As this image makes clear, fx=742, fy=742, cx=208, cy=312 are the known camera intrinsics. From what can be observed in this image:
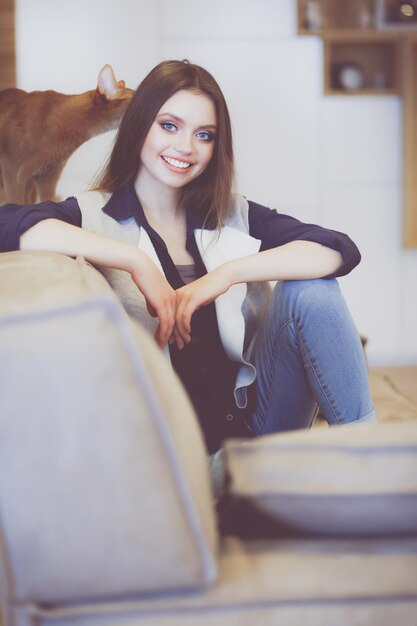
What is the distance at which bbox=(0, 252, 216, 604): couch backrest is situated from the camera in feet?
2.09

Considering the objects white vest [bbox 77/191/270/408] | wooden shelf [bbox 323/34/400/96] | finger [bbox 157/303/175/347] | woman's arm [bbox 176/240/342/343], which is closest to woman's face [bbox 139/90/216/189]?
white vest [bbox 77/191/270/408]

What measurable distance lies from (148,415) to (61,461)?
8 cm

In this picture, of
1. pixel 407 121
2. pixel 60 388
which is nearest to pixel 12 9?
pixel 407 121

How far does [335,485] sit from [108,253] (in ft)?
2.13

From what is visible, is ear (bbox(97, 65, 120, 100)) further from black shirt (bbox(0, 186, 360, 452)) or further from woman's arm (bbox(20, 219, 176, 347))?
woman's arm (bbox(20, 219, 176, 347))

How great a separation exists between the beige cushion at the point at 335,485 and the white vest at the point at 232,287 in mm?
693

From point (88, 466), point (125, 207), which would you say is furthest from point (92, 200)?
point (88, 466)

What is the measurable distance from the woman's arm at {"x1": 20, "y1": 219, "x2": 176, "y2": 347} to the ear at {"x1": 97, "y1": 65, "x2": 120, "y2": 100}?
3.06ft

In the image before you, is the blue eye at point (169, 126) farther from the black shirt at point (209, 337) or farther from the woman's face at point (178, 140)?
the black shirt at point (209, 337)

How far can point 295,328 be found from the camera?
137 centimetres

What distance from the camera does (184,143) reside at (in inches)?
61.8

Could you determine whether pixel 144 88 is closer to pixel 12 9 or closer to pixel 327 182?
pixel 12 9

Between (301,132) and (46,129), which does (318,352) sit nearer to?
(46,129)

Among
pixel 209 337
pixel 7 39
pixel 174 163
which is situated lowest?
pixel 209 337
